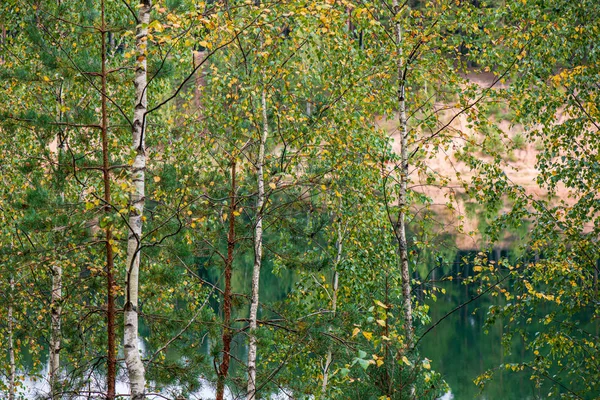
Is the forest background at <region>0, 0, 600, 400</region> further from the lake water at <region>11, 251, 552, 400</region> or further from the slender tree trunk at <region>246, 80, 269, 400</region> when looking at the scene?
the lake water at <region>11, 251, 552, 400</region>

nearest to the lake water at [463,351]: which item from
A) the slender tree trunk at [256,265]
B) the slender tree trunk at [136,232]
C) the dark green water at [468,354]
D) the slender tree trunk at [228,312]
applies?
the dark green water at [468,354]

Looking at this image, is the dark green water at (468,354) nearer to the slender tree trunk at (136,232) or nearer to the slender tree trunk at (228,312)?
the slender tree trunk at (228,312)

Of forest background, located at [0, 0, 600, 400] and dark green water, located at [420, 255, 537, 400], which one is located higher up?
dark green water, located at [420, 255, 537, 400]

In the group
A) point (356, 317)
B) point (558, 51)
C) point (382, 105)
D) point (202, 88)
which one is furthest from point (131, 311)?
point (558, 51)

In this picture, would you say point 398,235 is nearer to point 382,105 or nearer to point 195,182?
point 382,105

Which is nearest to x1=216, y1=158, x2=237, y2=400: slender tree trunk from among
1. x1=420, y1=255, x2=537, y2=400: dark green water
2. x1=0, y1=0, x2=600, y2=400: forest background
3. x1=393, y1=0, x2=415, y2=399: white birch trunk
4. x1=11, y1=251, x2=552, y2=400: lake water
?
x1=0, y1=0, x2=600, y2=400: forest background

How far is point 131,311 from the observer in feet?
19.6

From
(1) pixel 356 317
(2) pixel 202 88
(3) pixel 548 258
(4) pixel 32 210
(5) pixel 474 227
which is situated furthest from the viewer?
(5) pixel 474 227

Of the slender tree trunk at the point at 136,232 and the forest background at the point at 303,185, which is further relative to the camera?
the forest background at the point at 303,185

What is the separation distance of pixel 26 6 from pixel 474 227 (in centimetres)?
3750

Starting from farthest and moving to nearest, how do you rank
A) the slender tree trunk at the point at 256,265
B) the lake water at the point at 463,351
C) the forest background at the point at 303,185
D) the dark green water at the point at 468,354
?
the dark green water at the point at 468,354, the lake water at the point at 463,351, the slender tree trunk at the point at 256,265, the forest background at the point at 303,185

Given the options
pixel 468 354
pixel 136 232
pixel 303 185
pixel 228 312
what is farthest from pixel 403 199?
pixel 468 354

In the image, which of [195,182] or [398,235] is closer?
[398,235]

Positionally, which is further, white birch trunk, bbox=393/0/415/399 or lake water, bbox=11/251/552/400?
lake water, bbox=11/251/552/400
